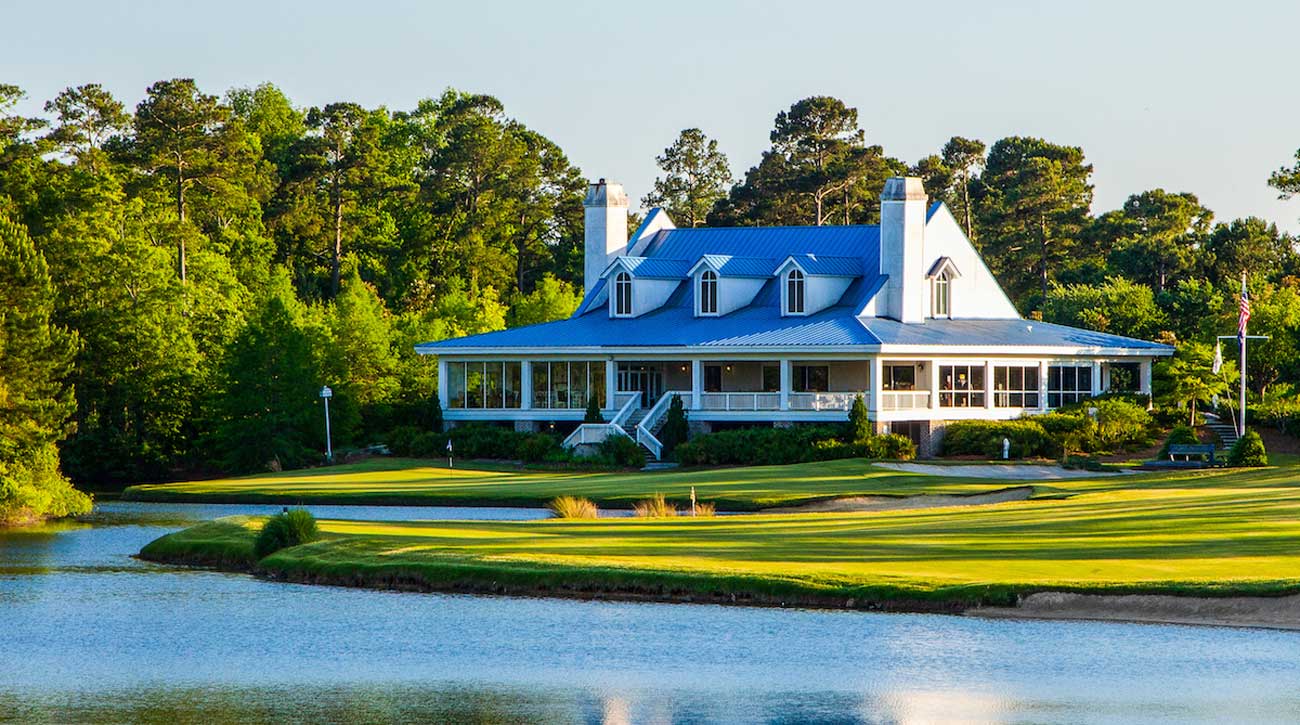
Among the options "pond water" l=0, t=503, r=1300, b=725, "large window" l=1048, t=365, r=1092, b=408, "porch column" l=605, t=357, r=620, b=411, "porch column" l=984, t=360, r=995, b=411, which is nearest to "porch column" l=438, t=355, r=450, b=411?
"porch column" l=605, t=357, r=620, b=411

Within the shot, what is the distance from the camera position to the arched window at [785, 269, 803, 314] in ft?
229

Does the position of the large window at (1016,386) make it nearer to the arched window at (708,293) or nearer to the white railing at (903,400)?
the white railing at (903,400)

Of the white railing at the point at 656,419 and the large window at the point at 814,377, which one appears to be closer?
the white railing at the point at 656,419

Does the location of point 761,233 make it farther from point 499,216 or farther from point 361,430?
point 499,216

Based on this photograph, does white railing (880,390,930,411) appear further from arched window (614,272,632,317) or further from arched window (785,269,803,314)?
arched window (614,272,632,317)

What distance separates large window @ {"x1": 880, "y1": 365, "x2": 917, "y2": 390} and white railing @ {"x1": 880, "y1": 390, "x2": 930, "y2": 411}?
6.53 ft

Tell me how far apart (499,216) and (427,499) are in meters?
52.6

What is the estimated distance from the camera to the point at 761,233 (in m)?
77.2

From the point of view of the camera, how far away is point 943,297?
235 feet

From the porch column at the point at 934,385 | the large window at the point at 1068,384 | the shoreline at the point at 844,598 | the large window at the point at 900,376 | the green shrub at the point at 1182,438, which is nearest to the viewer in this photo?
the shoreline at the point at 844,598

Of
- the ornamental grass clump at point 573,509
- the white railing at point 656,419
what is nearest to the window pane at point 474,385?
the white railing at point 656,419

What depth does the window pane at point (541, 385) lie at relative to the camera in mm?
70125

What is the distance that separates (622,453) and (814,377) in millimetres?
9563

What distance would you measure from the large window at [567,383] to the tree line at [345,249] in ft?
14.1
